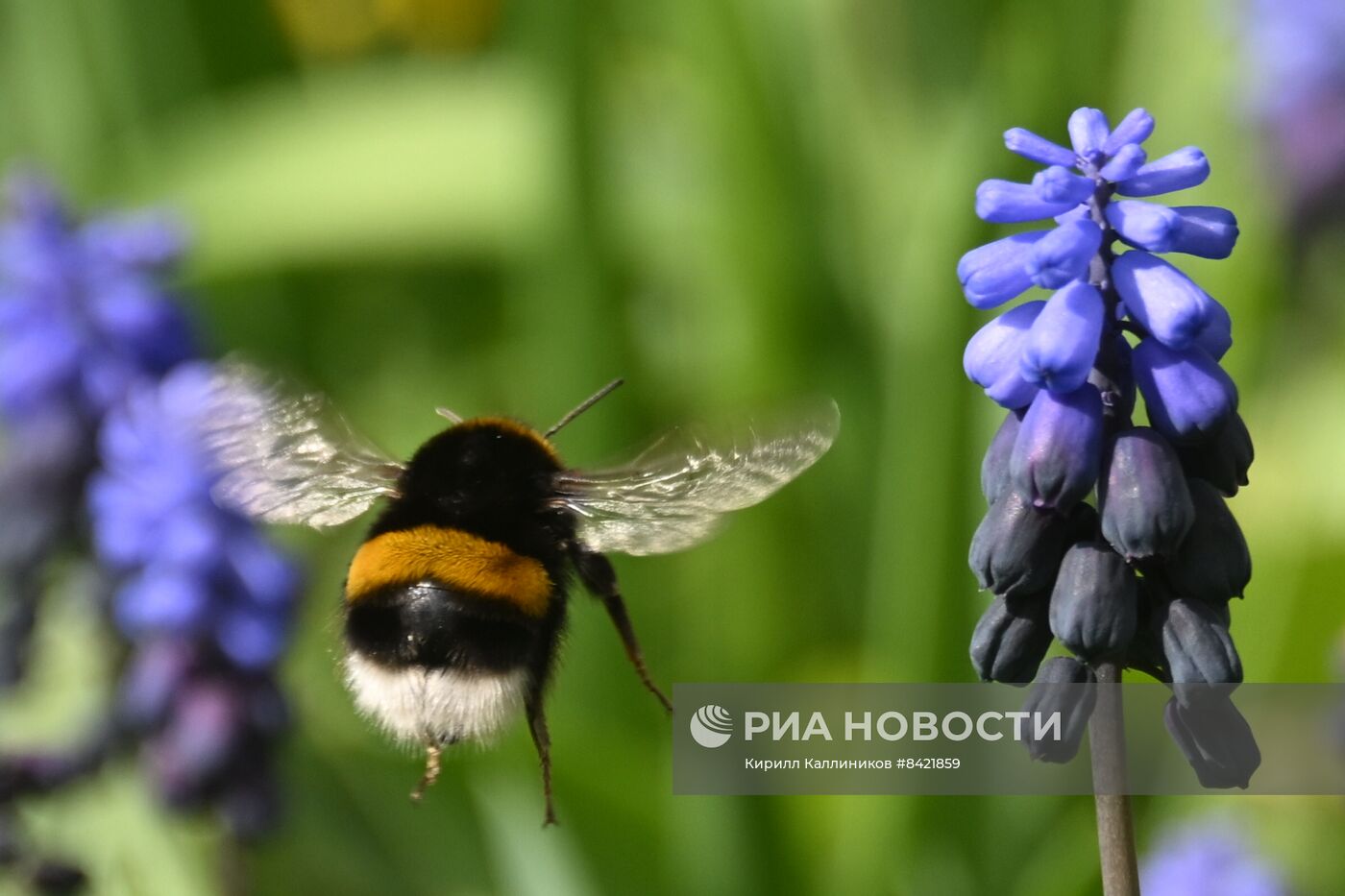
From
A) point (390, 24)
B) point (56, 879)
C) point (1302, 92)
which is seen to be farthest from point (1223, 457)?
point (390, 24)

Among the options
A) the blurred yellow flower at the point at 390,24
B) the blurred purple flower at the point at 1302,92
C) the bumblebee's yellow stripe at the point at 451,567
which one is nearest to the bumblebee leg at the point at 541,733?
the bumblebee's yellow stripe at the point at 451,567

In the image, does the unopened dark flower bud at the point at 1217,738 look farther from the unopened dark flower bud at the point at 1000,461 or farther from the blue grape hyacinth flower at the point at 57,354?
the blue grape hyacinth flower at the point at 57,354

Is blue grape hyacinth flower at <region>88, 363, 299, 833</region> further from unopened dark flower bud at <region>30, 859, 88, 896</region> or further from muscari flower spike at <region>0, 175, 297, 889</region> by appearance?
unopened dark flower bud at <region>30, 859, 88, 896</region>

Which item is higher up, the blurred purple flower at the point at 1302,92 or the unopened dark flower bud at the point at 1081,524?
the unopened dark flower bud at the point at 1081,524

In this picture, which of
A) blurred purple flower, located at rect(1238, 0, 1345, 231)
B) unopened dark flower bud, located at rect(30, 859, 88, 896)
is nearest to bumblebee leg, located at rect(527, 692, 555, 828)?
unopened dark flower bud, located at rect(30, 859, 88, 896)

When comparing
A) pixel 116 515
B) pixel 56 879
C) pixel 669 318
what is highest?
pixel 116 515

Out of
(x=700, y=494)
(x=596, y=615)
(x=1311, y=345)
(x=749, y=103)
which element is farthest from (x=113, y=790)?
(x=1311, y=345)

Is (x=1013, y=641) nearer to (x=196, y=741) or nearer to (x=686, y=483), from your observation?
(x=686, y=483)
